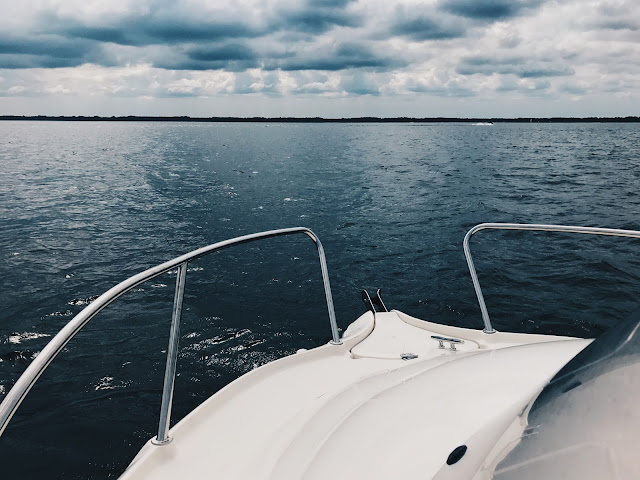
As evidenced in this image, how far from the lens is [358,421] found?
182 cm

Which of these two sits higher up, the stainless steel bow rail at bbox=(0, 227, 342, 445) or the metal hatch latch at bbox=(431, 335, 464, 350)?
the stainless steel bow rail at bbox=(0, 227, 342, 445)

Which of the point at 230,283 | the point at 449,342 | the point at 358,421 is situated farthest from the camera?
the point at 230,283

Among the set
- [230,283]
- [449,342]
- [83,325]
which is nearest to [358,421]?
[83,325]

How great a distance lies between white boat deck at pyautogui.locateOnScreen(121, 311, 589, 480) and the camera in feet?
5.22

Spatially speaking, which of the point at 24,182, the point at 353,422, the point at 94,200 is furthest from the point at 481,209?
the point at 24,182

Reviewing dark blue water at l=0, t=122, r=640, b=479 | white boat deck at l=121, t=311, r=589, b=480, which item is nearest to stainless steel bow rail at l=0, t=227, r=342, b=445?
white boat deck at l=121, t=311, r=589, b=480

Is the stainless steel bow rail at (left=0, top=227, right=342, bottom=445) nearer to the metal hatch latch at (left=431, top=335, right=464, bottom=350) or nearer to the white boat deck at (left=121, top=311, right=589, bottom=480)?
the white boat deck at (left=121, top=311, right=589, bottom=480)

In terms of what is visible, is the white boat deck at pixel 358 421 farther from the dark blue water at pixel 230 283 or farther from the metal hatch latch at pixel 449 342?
the dark blue water at pixel 230 283

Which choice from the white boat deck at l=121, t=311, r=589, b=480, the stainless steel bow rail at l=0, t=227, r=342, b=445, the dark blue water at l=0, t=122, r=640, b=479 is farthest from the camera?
the dark blue water at l=0, t=122, r=640, b=479

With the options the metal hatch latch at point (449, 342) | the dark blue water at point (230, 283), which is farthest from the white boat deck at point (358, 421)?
the dark blue water at point (230, 283)

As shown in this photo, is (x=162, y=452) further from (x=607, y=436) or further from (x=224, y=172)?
(x=224, y=172)

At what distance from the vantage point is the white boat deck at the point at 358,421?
5.22 feet

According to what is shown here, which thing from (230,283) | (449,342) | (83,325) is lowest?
(230,283)

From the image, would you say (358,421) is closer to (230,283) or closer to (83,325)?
(83,325)
